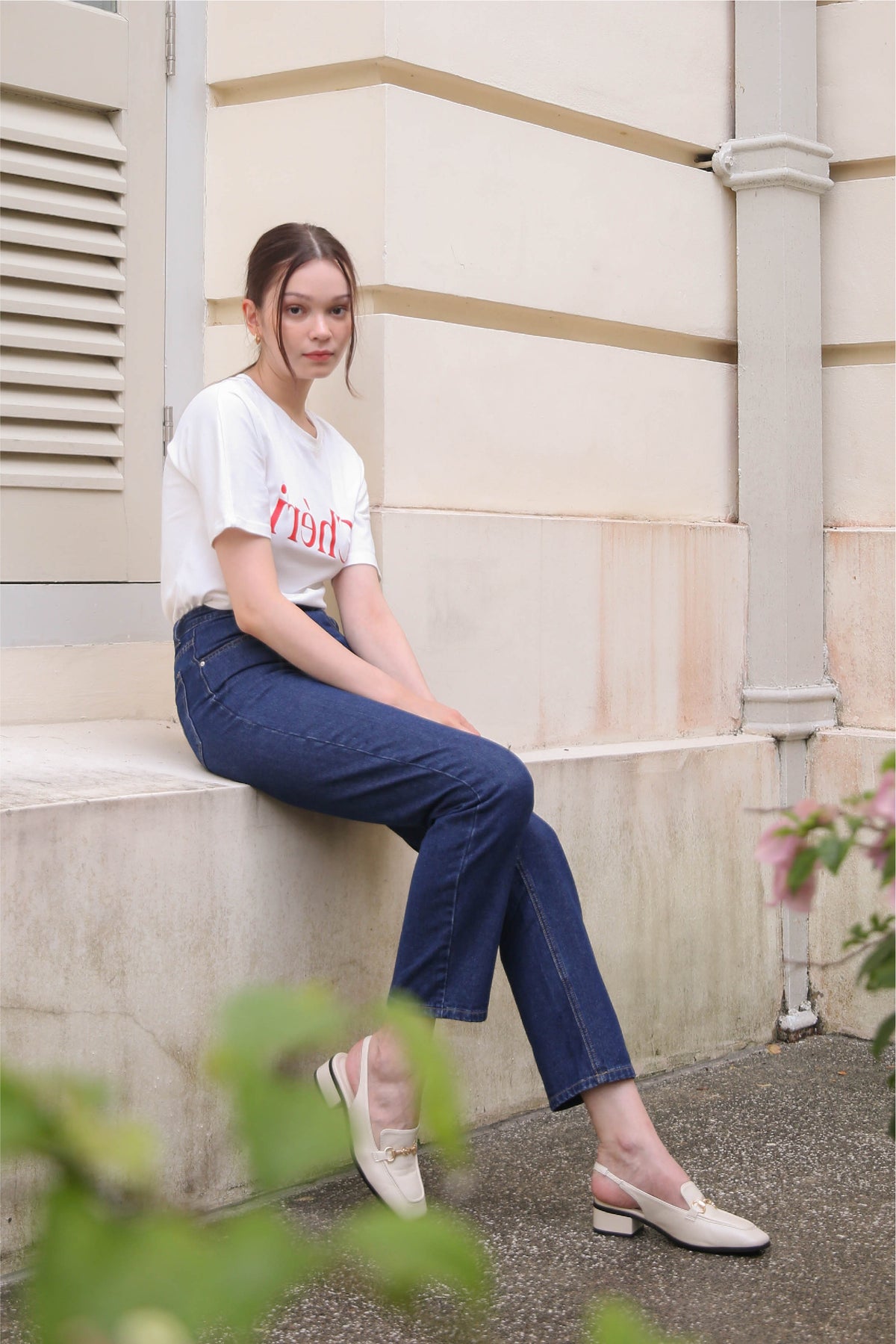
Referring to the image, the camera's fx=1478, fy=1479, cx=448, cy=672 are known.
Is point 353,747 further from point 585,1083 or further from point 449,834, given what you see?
point 585,1083

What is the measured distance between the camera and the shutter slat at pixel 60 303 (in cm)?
322

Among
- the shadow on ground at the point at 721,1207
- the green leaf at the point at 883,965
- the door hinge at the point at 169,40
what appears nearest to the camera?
the green leaf at the point at 883,965

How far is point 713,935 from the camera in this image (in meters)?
3.89

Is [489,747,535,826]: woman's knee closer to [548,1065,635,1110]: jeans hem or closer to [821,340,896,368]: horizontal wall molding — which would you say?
[548,1065,635,1110]: jeans hem

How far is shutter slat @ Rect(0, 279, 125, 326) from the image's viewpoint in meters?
3.22

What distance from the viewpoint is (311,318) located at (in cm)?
292

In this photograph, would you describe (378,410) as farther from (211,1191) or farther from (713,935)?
(211,1191)

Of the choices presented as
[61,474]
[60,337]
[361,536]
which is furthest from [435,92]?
[61,474]

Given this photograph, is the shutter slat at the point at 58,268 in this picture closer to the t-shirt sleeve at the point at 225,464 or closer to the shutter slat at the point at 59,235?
the shutter slat at the point at 59,235

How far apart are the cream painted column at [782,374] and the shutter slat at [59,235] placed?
1733 millimetres

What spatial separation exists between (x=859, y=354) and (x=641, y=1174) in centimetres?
251

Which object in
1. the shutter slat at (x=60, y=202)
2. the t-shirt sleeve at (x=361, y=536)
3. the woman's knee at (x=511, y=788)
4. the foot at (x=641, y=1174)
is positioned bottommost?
the foot at (x=641, y=1174)

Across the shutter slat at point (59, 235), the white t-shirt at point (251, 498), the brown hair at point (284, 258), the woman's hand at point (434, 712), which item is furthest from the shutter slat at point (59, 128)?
the woman's hand at point (434, 712)

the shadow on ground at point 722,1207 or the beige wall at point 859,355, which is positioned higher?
the beige wall at point 859,355
